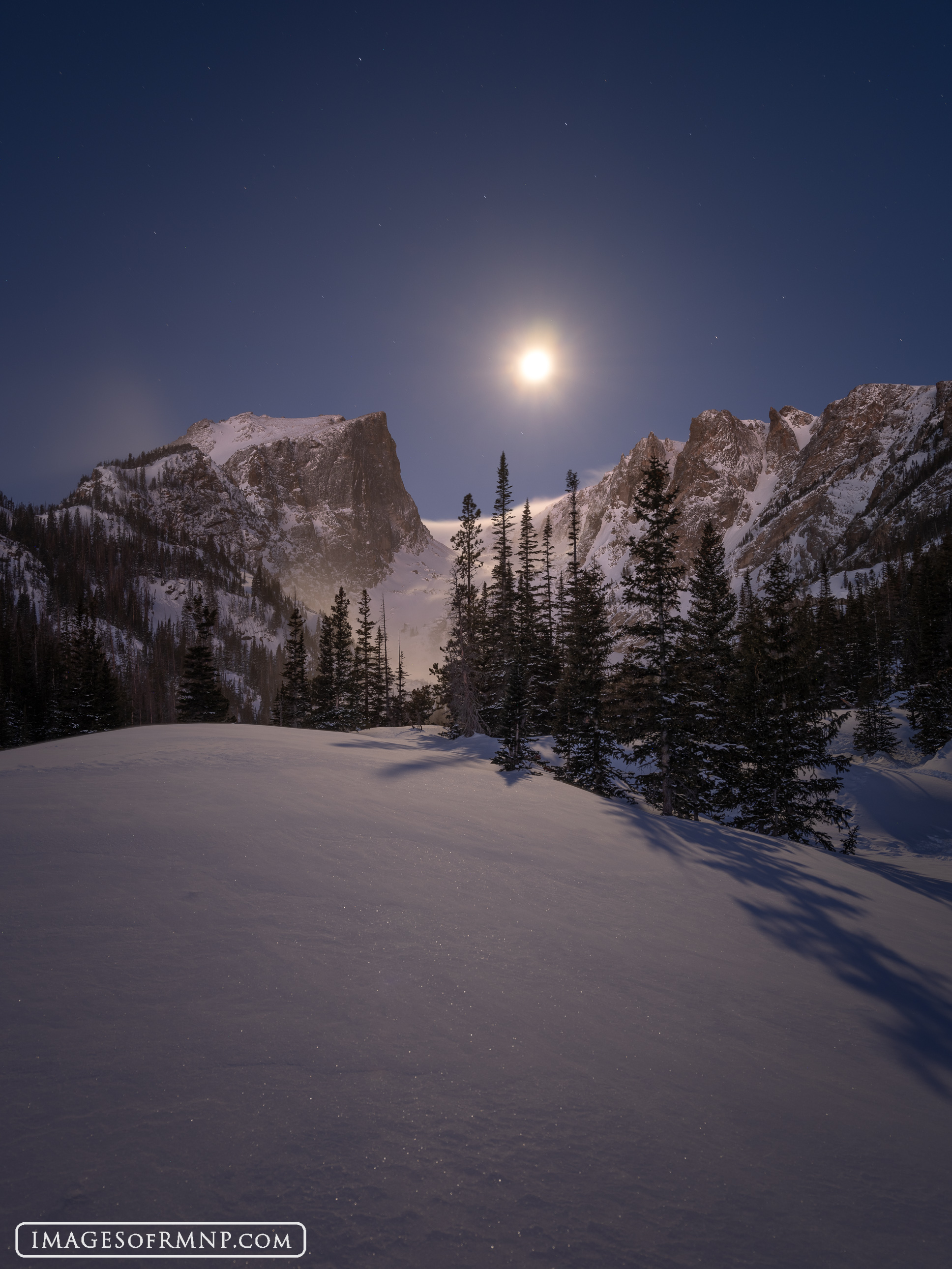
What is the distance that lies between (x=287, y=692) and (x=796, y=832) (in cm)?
4654

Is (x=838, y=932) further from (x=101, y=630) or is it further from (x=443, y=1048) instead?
(x=101, y=630)

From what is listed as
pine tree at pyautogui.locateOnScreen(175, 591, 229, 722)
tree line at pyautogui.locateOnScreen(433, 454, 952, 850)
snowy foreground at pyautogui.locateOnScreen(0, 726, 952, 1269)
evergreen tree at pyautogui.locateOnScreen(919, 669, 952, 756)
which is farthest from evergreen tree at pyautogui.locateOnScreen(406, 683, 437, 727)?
snowy foreground at pyautogui.locateOnScreen(0, 726, 952, 1269)

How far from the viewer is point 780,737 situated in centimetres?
1842

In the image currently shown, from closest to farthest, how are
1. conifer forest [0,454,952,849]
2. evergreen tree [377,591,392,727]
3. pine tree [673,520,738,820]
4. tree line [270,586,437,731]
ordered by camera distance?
pine tree [673,520,738,820] < conifer forest [0,454,952,849] < tree line [270,586,437,731] < evergreen tree [377,591,392,727]

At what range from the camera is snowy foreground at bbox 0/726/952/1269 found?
6.59 feet

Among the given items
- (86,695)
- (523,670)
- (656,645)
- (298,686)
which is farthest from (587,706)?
(86,695)

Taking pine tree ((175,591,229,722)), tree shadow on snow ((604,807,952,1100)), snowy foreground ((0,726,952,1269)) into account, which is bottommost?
tree shadow on snow ((604,807,952,1100))

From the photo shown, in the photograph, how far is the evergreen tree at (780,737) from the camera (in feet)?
58.5

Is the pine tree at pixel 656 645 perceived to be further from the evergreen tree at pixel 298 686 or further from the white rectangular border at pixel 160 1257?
the evergreen tree at pixel 298 686

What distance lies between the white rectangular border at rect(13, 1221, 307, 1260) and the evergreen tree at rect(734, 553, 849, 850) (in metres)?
19.1

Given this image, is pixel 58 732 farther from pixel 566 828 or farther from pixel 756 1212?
pixel 756 1212

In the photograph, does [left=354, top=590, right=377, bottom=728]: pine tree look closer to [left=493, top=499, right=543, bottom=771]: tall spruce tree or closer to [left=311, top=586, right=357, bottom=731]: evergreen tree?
[left=311, top=586, right=357, bottom=731]: evergreen tree

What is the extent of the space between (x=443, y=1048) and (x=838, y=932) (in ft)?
17.6

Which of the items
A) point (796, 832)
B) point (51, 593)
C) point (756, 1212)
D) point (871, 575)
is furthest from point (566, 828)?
point (51, 593)
